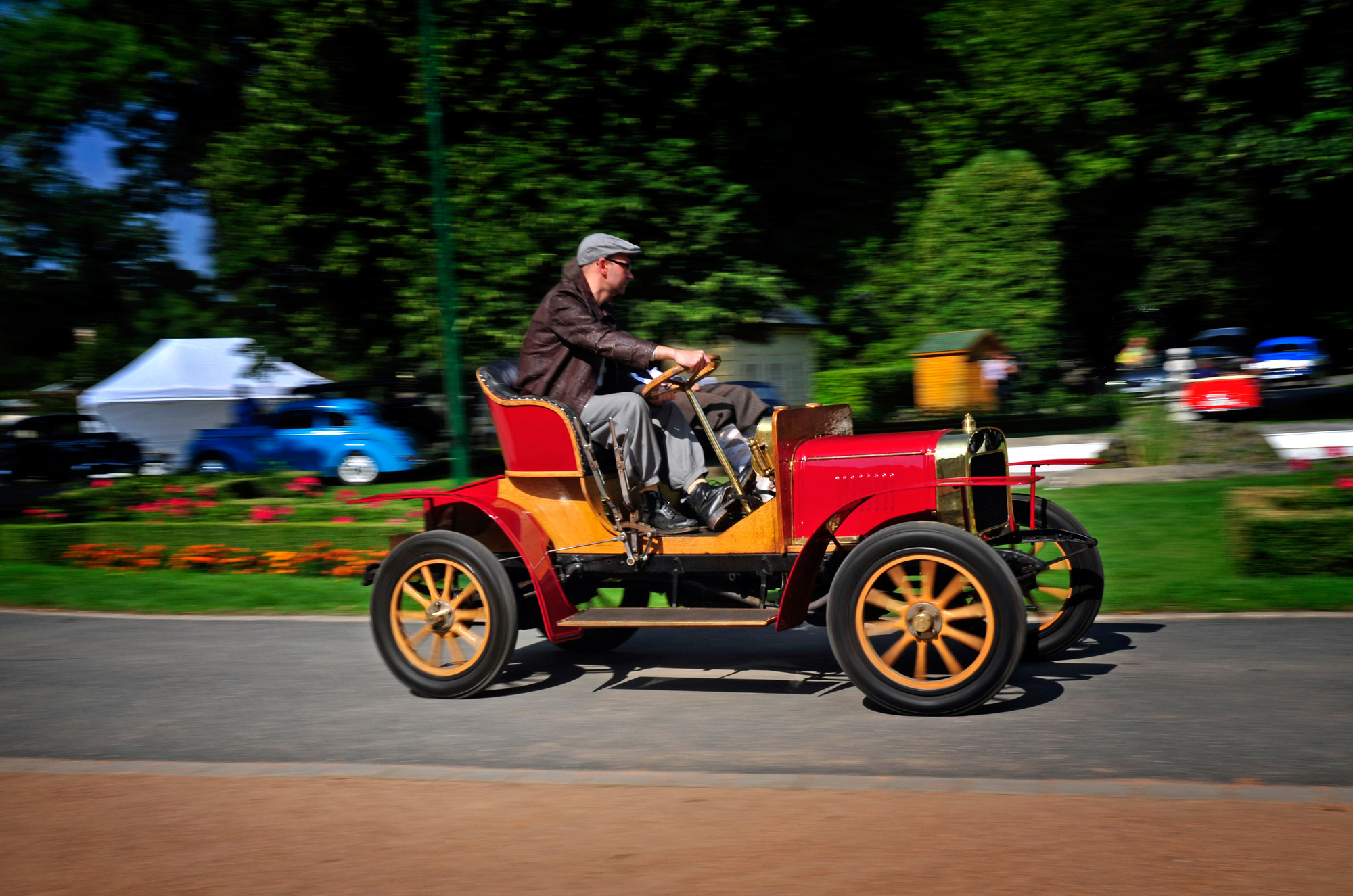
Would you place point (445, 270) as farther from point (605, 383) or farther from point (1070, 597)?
point (1070, 597)

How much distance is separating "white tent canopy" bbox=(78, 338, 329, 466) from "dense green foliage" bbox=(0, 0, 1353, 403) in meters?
1.06

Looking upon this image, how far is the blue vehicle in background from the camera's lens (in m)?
35.9

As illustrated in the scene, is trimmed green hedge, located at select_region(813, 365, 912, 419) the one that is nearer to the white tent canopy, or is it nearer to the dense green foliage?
the dense green foliage

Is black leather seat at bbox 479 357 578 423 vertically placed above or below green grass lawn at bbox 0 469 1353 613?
above

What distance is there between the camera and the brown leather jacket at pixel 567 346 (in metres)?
6.01

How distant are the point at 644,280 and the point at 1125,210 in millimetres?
20137

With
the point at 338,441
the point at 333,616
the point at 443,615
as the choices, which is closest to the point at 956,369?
the point at 338,441

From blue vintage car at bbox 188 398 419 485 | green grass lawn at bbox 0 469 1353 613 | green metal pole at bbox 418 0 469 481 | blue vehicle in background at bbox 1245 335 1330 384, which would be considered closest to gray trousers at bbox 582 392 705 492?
green grass lawn at bbox 0 469 1353 613

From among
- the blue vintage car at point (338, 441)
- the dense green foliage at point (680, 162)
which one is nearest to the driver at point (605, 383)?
the dense green foliage at point (680, 162)

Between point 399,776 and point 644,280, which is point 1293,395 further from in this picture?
point 399,776

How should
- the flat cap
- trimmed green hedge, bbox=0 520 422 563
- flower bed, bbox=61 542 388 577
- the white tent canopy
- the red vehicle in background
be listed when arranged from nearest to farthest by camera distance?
the flat cap, flower bed, bbox=61 542 388 577, trimmed green hedge, bbox=0 520 422 563, the red vehicle in background, the white tent canopy

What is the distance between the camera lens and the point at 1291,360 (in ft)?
120

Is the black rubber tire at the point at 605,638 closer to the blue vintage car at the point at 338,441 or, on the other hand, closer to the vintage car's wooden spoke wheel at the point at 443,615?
the vintage car's wooden spoke wheel at the point at 443,615

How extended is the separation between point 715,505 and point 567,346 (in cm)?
110
